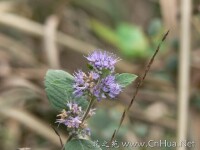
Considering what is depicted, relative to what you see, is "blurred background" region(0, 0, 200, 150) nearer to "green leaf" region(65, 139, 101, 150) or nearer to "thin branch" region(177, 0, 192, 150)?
"thin branch" region(177, 0, 192, 150)

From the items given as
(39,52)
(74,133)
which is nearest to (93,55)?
(74,133)

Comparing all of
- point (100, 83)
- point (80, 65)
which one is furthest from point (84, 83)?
point (80, 65)

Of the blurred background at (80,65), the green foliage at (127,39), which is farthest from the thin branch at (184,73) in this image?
the green foliage at (127,39)

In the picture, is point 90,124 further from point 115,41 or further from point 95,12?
point 95,12

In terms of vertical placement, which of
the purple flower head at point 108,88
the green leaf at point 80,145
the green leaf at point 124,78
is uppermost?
the green leaf at point 124,78

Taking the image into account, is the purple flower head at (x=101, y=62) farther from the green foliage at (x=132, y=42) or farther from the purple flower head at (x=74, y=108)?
the green foliage at (x=132, y=42)

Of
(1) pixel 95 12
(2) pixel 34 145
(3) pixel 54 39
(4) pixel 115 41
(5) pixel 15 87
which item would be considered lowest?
(2) pixel 34 145
